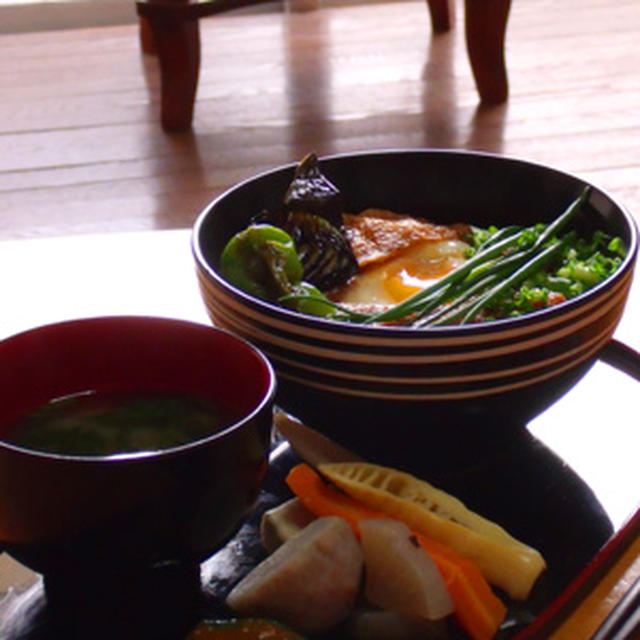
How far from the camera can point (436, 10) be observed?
415cm

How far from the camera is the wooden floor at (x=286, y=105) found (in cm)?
283

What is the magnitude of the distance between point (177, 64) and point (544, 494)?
2600 millimetres

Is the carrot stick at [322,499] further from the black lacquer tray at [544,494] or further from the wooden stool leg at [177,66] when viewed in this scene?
the wooden stool leg at [177,66]

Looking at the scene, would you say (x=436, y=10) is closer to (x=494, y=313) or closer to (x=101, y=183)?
(x=101, y=183)

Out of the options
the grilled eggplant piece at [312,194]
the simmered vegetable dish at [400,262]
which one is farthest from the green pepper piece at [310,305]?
the grilled eggplant piece at [312,194]

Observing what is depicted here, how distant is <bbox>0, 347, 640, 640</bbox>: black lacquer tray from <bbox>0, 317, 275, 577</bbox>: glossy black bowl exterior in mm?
36

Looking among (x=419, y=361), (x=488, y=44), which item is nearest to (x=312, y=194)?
(x=419, y=361)

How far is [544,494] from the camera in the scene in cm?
78

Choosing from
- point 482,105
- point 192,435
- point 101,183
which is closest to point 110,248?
point 192,435

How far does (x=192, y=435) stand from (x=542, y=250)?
34 cm

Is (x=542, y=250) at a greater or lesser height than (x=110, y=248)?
greater

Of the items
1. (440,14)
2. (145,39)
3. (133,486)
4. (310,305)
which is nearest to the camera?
(133,486)

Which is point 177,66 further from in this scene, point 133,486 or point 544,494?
point 133,486

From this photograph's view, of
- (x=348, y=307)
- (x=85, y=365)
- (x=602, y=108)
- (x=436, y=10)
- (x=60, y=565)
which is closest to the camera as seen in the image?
(x=60, y=565)
